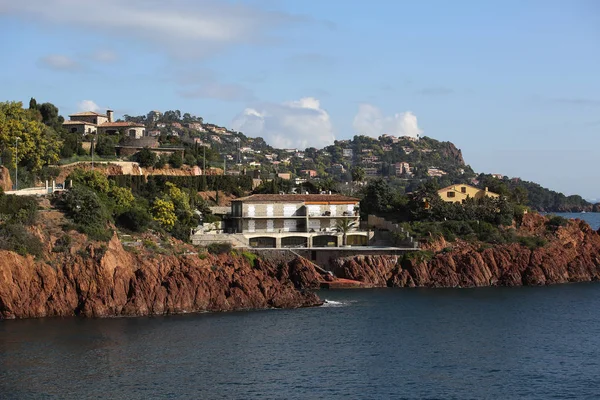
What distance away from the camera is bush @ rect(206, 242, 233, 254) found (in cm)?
7994

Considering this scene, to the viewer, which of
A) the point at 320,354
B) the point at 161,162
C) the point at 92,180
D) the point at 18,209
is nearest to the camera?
the point at 320,354

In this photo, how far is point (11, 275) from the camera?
2493 inches

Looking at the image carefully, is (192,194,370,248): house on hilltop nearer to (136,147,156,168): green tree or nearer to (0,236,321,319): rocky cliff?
(0,236,321,319): rocky cliff

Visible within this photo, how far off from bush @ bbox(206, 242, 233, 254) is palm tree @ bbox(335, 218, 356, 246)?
13513 mm

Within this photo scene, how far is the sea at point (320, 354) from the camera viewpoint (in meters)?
45.6

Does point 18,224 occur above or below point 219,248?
above

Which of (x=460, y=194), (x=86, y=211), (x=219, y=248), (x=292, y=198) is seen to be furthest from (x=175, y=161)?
(x=460, y=194)

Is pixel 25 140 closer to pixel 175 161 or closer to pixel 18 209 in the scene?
pixel 18 209

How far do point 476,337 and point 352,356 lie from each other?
10481mm

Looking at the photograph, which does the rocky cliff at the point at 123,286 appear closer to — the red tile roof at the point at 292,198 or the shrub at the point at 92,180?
the shrub at the point at 92,180

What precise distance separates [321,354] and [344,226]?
122 ft

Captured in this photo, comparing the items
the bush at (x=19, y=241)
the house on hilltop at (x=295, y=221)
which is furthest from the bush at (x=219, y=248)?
the bush at (x=19, y=241)

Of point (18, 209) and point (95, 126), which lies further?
point (95, 126)

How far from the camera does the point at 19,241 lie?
2603 inches
